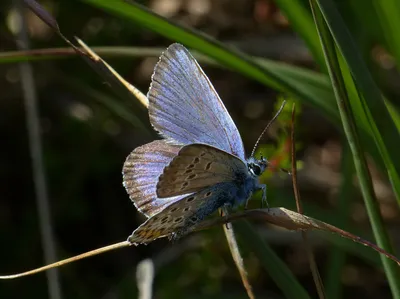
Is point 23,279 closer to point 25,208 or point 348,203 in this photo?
point 25,208

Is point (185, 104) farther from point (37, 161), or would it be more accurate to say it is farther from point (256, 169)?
point (37, 161)

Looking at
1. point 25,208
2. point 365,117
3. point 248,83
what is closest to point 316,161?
point 248,83

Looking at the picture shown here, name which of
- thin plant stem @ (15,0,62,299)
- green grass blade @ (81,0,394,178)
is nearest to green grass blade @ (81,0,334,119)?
green grass blade @ (81,0,394,178)

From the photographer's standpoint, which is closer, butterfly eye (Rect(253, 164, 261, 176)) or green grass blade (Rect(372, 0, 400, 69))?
butterfly eye (Rect(253, 164, 261, 176))

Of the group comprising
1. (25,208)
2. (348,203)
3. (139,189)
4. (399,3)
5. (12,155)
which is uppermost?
(12,155)

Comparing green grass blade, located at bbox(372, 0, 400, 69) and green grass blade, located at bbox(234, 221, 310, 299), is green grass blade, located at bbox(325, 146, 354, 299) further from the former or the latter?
green grass blade, located at bbox(234, 221, 310, 299)

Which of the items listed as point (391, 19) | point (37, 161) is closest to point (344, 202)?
point (391, 19)
